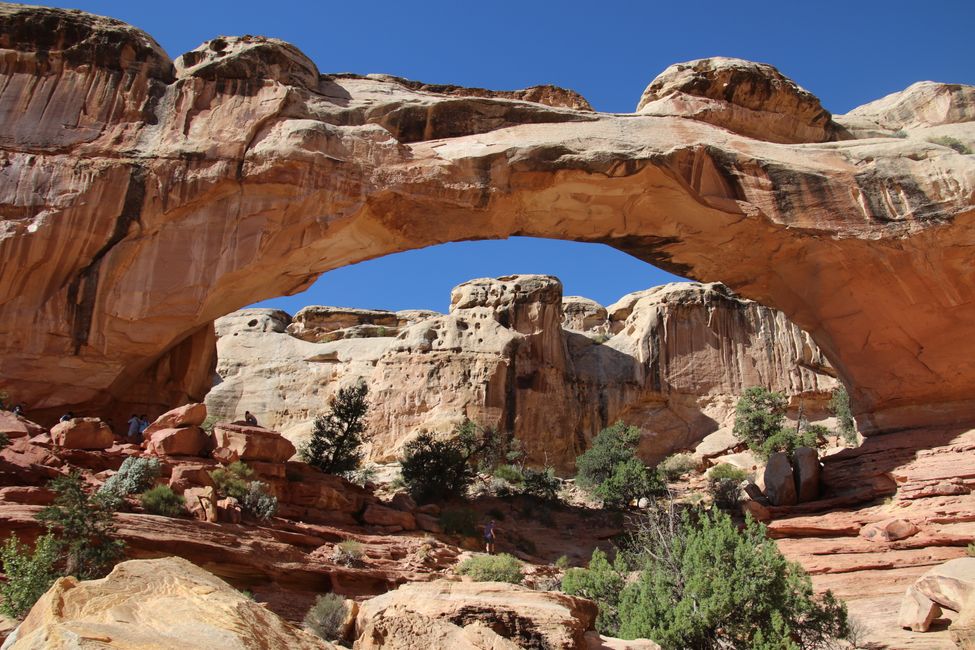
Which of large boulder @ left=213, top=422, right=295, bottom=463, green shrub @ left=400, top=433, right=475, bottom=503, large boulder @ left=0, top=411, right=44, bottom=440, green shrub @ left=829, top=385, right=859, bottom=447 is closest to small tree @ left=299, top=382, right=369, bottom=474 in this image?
green shrub @ left=400, top=433, right=475, bottom=503

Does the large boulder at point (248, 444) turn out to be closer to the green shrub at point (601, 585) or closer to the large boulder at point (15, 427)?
the large boulder at point (15, 427)

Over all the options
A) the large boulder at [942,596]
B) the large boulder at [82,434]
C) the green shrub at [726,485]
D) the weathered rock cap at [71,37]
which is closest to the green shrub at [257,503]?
the large boulder at [82,434]

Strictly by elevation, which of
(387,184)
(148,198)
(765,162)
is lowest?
(148,198)

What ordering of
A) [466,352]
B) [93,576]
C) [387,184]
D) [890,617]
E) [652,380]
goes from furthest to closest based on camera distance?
[652,380]
[466,352]
[387,184]
[890,617]
[93,576]

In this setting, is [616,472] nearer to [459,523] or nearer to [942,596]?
[459,523]

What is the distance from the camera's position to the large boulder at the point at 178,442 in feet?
44.9

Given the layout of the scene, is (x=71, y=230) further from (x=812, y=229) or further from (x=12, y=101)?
(x=812, y=229)

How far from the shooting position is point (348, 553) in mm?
12609

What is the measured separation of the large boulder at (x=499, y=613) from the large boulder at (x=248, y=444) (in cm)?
833

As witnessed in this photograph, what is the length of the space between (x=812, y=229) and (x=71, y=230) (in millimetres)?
14591

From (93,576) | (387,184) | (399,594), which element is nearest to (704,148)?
(387,184)

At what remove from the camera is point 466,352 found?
3019 centimetres

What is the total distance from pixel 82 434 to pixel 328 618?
21.9 ft

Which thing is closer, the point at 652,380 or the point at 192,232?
the point at 192,232
